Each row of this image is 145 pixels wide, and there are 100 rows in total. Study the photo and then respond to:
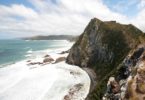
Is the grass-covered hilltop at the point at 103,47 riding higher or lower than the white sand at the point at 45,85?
higher

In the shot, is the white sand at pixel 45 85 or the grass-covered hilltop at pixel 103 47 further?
the grass-covered hilltop at pixel 103 47

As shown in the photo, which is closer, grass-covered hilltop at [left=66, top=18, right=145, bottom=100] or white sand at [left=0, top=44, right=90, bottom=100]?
white sand at [left=0, top=44, right=90, bottom=100]

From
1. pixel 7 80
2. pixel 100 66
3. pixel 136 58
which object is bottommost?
pixel 7 80

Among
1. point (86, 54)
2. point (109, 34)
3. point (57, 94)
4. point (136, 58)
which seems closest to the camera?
point (136, 58)

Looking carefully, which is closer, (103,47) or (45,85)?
(45,85)

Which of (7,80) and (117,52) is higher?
(117,52)

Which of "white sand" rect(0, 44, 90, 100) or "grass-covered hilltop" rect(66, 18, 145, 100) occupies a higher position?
"grass-covered hilltop" rect(66, 18, 145, 100)

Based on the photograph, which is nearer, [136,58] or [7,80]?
[136,58]

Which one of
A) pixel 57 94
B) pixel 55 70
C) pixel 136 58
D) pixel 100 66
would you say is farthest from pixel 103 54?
pixel 136 58

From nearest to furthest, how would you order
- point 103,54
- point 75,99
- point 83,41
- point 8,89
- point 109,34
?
1. point 75,99
2. point 8,89
3. point 103,54
4. point 109,34
5. point 83,41

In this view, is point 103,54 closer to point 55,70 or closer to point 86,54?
point 86,54

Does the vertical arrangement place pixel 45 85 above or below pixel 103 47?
below
